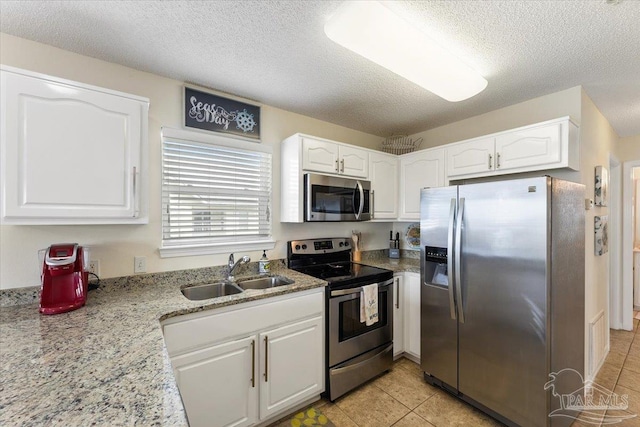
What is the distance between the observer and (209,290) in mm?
2068

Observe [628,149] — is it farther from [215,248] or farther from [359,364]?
[215,248]

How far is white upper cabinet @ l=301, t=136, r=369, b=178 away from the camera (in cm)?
238

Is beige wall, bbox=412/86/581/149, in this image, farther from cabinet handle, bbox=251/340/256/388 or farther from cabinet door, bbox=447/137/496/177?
cabinet handle, bbox=251/340/256/388

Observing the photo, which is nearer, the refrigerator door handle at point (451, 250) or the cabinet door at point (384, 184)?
the refrigerator door handle at point (451, 250)

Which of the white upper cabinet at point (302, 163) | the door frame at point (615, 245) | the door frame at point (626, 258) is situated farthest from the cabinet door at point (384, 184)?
the door frame at point (626, 258)

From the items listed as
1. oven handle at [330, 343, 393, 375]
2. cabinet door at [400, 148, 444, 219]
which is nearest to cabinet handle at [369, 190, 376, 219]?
cabinet door at [400, 148, 444, 219]

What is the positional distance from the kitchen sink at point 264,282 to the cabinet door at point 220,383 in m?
0.51

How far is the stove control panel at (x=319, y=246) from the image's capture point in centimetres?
259

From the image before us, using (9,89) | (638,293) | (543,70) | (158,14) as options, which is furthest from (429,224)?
(638,293)

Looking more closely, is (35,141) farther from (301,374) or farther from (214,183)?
(301,374)

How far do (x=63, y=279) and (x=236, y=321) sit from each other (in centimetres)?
94

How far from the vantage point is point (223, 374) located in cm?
162

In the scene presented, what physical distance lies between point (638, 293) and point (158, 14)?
667 centimetres

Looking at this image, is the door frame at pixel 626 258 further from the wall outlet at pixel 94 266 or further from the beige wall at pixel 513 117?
the wall outlet at pixel 94 266
